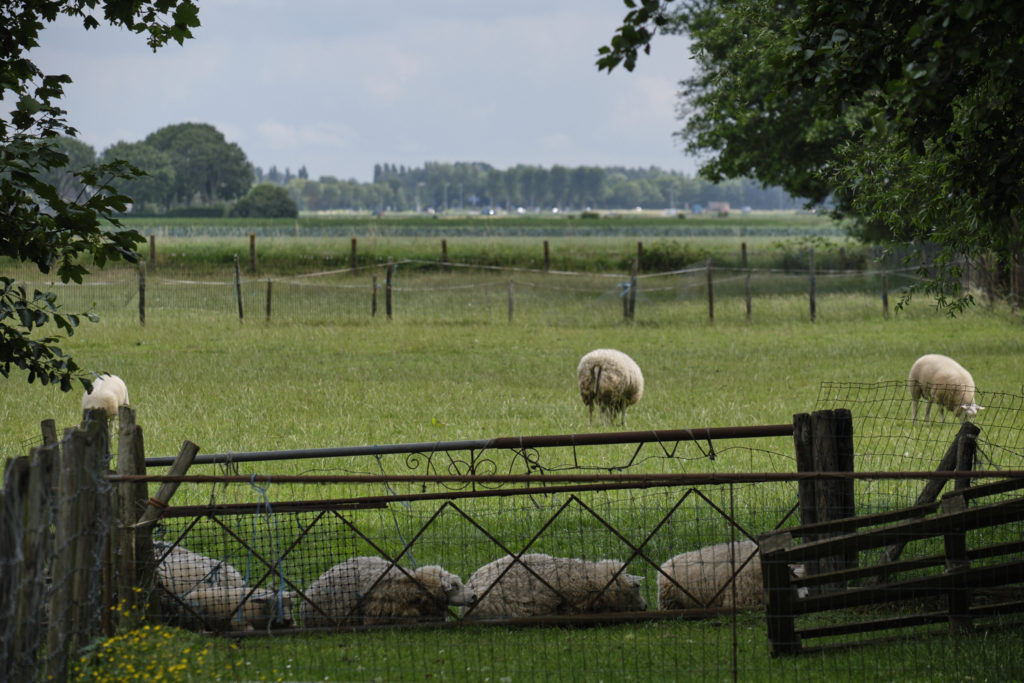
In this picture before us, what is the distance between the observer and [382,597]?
25.9 feet

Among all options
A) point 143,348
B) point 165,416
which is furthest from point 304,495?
point 143,348

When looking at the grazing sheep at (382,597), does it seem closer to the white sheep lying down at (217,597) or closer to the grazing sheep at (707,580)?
the white sheep lying down at (217,597)

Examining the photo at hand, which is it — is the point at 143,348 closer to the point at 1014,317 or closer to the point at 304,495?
the point at 304,495

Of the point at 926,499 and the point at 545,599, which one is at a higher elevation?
the point at 926,499

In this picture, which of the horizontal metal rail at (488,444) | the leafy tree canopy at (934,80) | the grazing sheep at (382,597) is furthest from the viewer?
the horizontal metal rail at (488,444)

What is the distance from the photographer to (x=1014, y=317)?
30344 mm

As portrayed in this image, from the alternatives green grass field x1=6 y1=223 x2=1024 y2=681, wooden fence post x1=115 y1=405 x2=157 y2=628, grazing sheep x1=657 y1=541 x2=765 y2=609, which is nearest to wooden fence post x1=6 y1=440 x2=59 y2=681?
green grass field x1=6 y1=223 x2=1024 y2=681

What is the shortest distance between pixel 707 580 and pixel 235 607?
11.0ft

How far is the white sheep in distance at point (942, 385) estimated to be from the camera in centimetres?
1548

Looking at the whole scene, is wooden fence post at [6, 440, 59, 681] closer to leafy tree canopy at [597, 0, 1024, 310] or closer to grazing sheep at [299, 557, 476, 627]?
grazing sheep at [299, 557, 476, 627]

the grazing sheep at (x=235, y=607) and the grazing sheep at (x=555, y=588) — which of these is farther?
the grazing sheep at (x=555, y=588)

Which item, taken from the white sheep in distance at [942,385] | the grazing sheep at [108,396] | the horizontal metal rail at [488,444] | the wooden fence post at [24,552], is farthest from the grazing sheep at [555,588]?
the grazing sheep at [108,396]

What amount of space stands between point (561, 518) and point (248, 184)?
137559 mm

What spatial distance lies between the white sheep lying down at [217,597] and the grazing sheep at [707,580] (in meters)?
2.73
